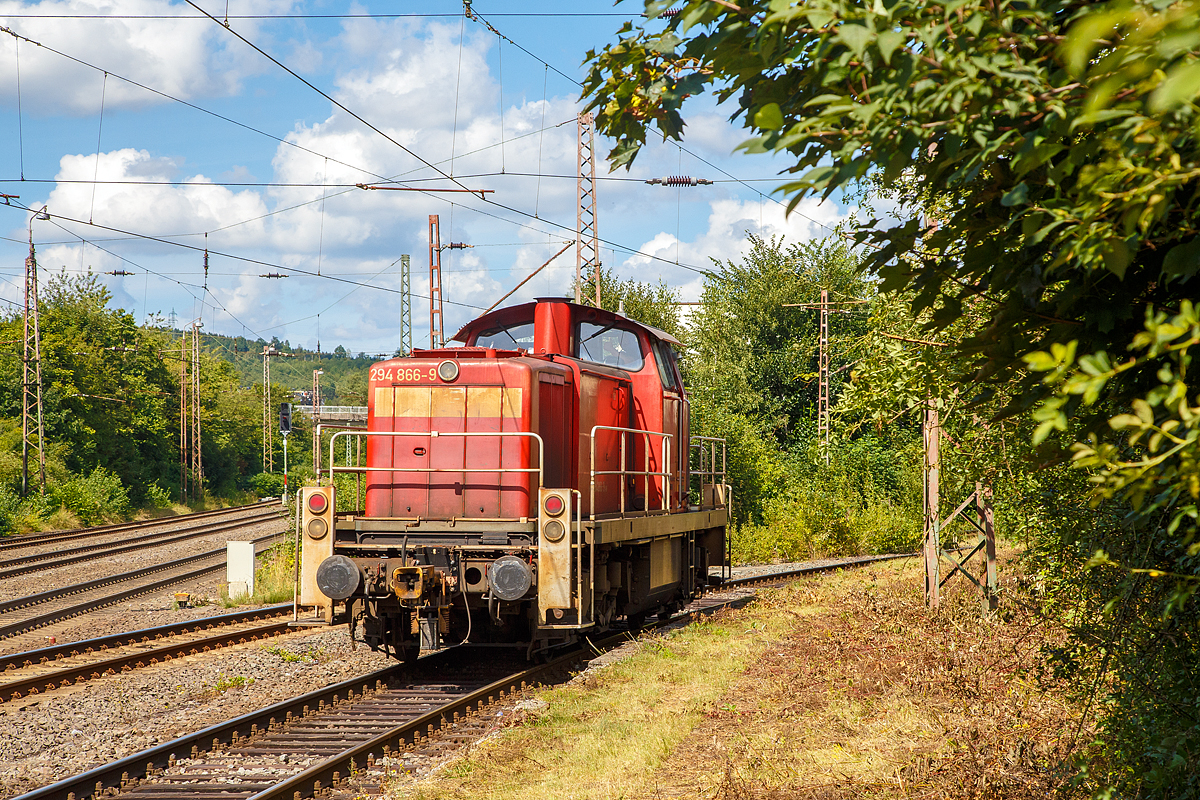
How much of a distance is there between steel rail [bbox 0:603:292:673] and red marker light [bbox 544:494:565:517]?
6.58m

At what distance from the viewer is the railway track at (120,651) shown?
9.59 metres

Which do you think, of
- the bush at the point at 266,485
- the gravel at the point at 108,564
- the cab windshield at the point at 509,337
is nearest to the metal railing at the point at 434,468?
the cab windshield at the point at 509,337

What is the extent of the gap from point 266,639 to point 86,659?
6.64 feet

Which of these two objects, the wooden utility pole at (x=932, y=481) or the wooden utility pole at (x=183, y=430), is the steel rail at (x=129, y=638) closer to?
the wooden utility pole at (x=932, y=481)

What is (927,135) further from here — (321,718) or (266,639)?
(266,639)

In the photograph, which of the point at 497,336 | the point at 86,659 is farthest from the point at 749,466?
the point at 86,659

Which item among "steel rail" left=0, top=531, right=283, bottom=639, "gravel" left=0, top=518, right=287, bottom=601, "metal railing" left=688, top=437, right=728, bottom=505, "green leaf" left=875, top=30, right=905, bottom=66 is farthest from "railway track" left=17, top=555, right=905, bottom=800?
"gravel" left=0, top=518, right=287, bottom=601

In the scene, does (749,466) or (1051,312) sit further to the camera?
(749,466)

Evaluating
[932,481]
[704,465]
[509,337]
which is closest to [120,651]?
[509,337]

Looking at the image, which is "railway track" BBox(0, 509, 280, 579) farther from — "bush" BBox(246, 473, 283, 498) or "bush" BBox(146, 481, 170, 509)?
"bush" BBox(246, 473, 283, 498)

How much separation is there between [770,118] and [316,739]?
21.1 feet

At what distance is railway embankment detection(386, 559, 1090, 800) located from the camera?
A: 18.2 feet

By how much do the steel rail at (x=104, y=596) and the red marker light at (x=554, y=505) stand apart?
9642 millimetres

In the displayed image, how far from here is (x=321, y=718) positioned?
26.0ft
